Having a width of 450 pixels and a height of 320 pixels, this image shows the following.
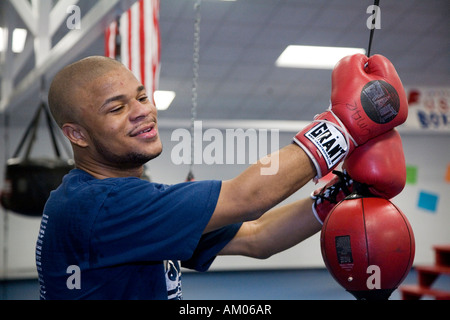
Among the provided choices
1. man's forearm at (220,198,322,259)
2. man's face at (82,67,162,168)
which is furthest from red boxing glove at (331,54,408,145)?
man's face at (82,67,162,168)

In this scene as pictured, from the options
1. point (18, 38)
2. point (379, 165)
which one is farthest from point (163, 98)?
point (379, 165)

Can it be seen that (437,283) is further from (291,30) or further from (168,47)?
(168,47)

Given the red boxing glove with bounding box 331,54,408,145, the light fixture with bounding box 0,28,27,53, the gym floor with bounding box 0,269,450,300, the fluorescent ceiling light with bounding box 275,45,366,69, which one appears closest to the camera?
the red boxing glove with bounding box 331,54,408,145

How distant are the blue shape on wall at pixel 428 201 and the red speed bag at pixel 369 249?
28.5 feet

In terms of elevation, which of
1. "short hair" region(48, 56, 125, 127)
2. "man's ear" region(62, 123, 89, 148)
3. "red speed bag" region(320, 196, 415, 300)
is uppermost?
"short hair" region(48, 56, 125, 127)

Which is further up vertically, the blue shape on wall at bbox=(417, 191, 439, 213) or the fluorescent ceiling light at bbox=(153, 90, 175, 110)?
the fluorescent ceiling light at bbox=(153, 90, 175, 110)

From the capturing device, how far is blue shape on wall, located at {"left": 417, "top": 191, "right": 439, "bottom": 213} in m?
9.33

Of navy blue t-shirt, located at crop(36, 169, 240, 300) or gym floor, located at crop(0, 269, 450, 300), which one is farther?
gym floor, located at crop(0, 269, 450, 300)

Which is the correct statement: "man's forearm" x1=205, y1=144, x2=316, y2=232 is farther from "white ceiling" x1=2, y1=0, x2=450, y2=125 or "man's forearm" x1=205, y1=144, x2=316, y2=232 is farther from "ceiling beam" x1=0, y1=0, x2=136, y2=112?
"white ceiling" x1=2, y1=0, x2=450, y2=125

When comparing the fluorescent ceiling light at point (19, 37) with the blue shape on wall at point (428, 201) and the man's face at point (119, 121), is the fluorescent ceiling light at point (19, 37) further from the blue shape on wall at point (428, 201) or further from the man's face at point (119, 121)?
the blue shape on wall at point (428, 201)

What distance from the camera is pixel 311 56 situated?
6.08 meters

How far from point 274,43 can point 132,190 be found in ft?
15.3

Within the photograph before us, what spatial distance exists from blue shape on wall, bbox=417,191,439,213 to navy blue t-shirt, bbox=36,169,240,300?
903cm
